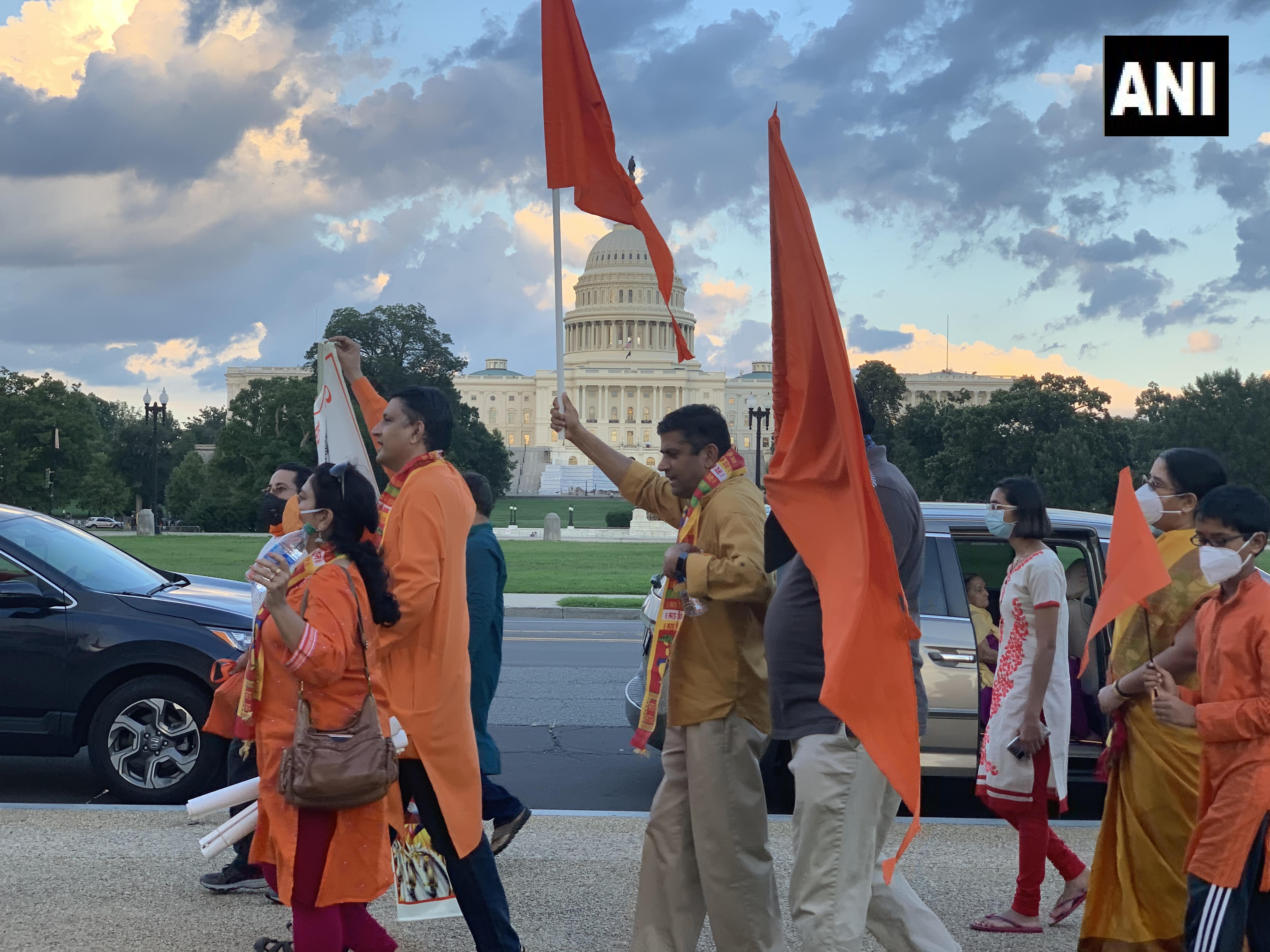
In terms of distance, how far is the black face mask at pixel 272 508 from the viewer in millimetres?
6520

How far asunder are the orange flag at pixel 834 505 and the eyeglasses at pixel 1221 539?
86 cm

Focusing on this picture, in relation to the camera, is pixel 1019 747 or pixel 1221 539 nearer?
pixel 1221 539

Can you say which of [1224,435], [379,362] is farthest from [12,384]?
[1224,435]

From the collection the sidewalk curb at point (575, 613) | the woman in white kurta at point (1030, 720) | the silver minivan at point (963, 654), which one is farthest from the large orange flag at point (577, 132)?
the sidewalk curb at point (575, 613)

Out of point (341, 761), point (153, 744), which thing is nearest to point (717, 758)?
point (341, 761)

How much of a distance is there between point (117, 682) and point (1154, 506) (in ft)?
16.9

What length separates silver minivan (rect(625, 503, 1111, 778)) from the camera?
6.64 m

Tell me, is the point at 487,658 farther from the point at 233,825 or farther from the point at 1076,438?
the point at 1076,438

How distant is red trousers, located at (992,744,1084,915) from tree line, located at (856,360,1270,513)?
45.5 metres

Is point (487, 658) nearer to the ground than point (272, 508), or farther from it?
nearer to the ground

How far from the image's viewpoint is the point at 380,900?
5066 mm

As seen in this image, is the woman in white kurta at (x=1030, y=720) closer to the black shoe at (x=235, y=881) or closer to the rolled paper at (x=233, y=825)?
the rolled paper at (x=233, y=825)

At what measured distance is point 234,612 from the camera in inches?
273

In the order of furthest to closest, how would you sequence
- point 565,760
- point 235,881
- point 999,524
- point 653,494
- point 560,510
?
1. point 560,510
2. point 565,760
3. point 999,524
4. point 235,881
5. point 653,494
